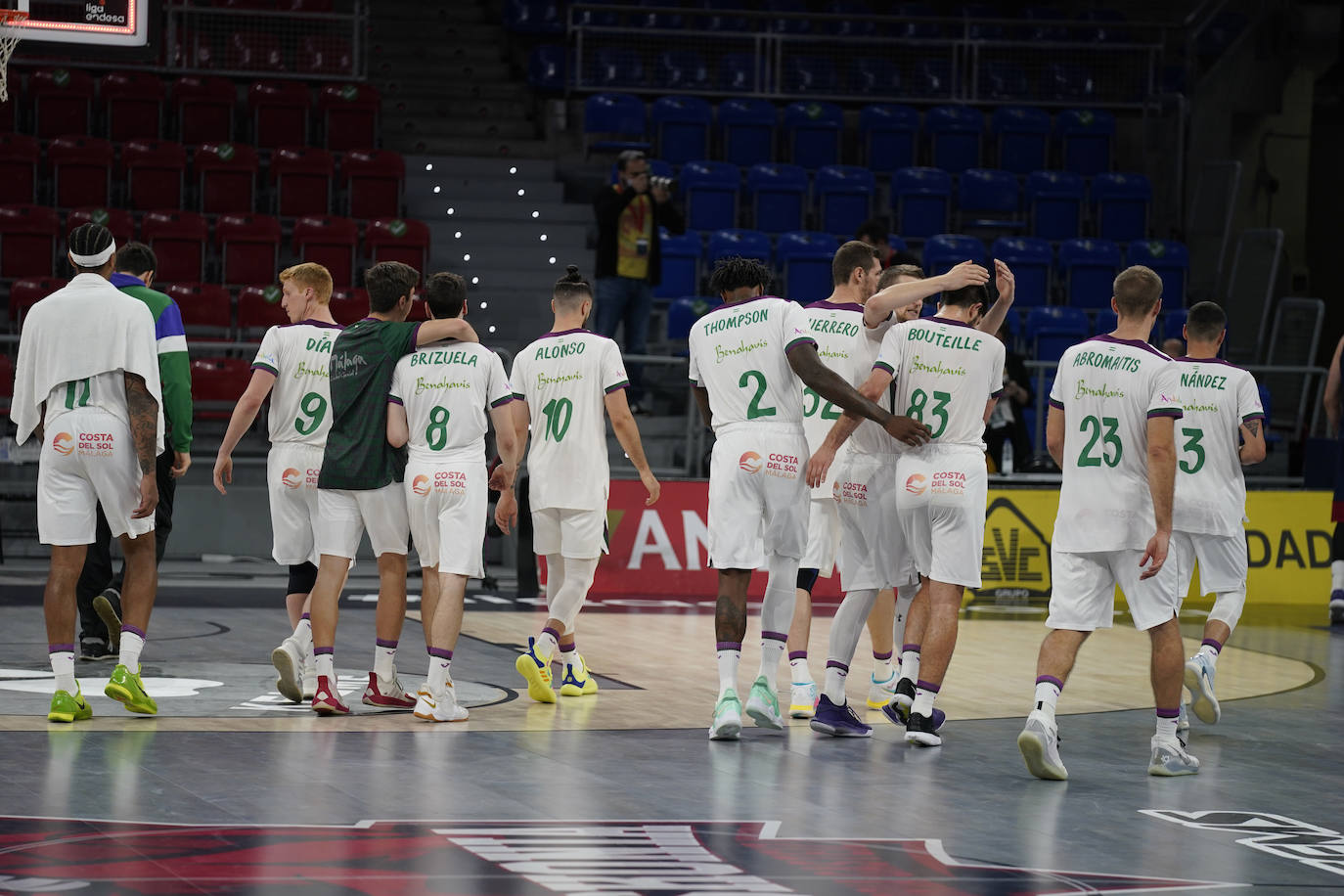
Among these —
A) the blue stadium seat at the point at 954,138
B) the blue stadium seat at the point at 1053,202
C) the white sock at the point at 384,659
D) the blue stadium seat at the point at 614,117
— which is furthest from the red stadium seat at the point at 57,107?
the white sock at the point at 384,659

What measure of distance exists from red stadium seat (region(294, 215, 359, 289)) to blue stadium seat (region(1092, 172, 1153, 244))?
845 cm

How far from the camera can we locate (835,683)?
27.0 feet

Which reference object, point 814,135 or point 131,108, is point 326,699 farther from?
point 814,135

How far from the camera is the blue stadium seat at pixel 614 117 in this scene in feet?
65.9

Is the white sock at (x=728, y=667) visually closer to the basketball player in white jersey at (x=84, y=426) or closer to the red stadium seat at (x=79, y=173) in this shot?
the basketball player in white jersey at (x=84, y=426)

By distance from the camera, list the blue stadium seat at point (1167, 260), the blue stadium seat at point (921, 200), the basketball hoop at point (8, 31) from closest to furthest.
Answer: the basketball hoop at point (8, 31)
the blue stadium seat at point (1167, 260)
the blue stadium seat at point (921, 200)

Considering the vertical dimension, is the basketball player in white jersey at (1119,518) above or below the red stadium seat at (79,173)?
below

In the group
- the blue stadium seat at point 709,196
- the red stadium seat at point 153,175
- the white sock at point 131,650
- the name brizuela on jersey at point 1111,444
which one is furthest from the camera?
the blue stadium seat at point 709,196

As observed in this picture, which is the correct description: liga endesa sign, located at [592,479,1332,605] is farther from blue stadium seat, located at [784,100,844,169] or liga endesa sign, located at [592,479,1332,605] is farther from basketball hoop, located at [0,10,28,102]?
blue stadium seat, located at [784,100,844,169]

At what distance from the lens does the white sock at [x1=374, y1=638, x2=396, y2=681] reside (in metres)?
8.62

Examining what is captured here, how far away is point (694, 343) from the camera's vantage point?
833 cm

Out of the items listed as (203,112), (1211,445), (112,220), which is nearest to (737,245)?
(203,112)

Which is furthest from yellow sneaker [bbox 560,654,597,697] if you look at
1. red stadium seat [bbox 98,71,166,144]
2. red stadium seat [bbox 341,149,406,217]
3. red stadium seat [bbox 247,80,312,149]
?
red stadium seat [bbox 98,71,166,144]

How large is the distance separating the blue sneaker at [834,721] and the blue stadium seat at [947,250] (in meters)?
10.6
